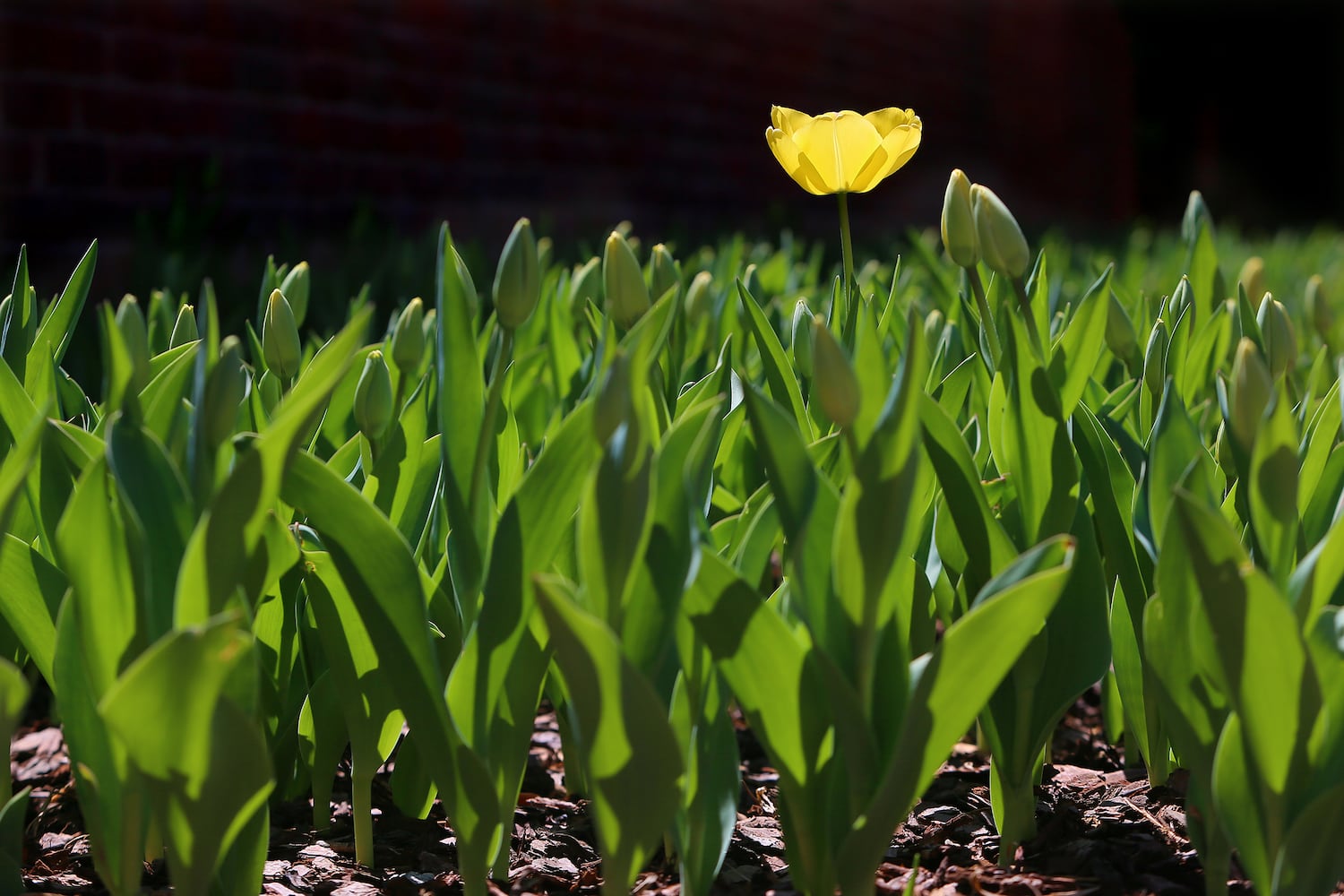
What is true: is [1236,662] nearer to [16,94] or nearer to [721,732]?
[721,732]

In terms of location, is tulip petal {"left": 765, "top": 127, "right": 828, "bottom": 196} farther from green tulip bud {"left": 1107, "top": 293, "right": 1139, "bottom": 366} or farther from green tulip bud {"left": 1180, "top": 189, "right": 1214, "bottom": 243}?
green tulip bud {"left": 1180, "top": 189, "right": 1214, "bottom": 243}

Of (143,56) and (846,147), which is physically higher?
(143,56)

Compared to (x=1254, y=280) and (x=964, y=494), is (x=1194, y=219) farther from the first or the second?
(x=964, y=494)

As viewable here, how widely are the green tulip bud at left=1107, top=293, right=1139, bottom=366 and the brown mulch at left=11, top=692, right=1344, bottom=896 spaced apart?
428 mm

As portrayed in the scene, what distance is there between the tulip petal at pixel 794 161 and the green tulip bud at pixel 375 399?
36 centimetres

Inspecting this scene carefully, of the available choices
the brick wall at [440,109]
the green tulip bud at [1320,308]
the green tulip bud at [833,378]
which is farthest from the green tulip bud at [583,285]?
the brick wall at [440,109]

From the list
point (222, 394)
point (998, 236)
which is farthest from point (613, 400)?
point (998, 236)

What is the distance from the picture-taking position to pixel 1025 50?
8742mm

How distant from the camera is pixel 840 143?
96 centimetres

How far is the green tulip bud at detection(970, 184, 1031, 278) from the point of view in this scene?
3.19 feet

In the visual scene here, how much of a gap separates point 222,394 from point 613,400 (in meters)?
0.24

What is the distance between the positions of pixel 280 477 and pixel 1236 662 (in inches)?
22.3

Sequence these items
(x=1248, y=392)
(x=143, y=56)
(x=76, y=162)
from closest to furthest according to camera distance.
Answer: (x=1248, y=392), (x=76, y=162), (x=143, y=56)

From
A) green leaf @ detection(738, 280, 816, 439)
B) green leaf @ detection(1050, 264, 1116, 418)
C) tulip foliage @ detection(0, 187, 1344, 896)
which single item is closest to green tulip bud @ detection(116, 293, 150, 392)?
tulip foliage @ detection(0, 187, 1344, 896)
